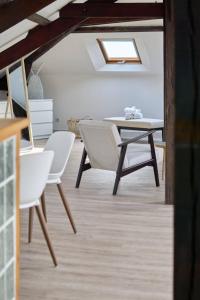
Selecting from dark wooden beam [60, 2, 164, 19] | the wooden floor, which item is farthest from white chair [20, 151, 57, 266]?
dark wooden beam [60, 2, 164, 19]

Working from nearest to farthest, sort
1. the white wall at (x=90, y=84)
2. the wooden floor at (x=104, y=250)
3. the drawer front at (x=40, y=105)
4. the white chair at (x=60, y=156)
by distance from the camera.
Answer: the wooden floor at (x=104, y=250), the white chair at (x=60, y=156), the white wall at (x=90, y=84), the drawer front at (x=40, y=105)

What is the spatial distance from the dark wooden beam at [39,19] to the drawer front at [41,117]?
3.22m

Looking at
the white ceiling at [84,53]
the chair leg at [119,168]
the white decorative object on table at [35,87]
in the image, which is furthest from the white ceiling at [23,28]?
the white decorative object on table at [35,87]

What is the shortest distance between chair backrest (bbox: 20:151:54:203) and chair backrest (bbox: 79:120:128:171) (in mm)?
2204

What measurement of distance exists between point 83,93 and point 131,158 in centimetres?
460

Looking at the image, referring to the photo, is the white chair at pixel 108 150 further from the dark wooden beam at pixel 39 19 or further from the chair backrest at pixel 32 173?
the chair backrest at pixel 32 173

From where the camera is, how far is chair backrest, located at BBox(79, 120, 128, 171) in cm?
528

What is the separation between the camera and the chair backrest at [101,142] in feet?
17.3

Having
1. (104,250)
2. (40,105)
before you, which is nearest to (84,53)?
(40,105)

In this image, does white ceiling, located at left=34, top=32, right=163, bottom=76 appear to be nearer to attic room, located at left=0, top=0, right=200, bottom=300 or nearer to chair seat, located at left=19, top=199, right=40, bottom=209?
attic room, located at left=0, top=0, right=200, bottom=300

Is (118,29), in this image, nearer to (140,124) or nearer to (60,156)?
(140,124)

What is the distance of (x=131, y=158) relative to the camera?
558 centimetres
